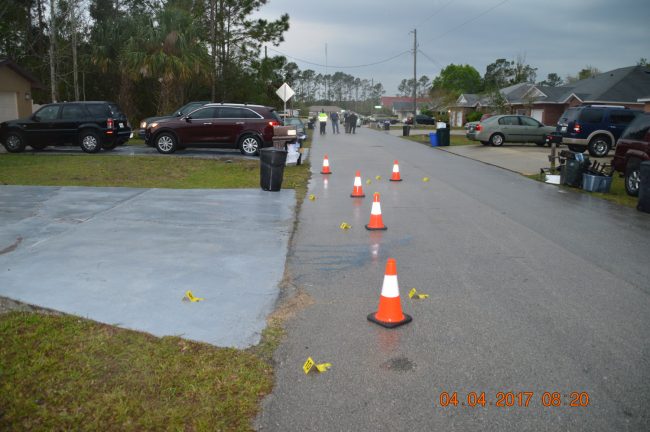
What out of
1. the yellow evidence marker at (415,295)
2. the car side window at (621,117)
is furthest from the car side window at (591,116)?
the yellow evidence marker at (415,295)

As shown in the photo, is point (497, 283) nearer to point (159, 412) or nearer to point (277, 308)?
point (277, 308)

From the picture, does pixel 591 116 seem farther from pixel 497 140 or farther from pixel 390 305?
pixel 390 305

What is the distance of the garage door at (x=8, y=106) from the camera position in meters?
28.3

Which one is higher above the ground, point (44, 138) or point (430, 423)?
point (44, 138)

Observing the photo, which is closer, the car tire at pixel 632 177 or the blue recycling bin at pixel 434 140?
the car tire at pixel 632 177

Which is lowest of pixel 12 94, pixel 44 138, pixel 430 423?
pixel 430 423

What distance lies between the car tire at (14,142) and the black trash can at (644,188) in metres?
18.5

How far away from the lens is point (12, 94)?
28.6 m

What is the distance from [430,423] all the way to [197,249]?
4.87m

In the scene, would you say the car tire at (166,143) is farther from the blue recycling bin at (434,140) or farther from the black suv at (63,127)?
the blue recycling bin at (434,140)

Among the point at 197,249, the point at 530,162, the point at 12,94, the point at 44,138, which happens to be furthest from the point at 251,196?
the point at 12,94

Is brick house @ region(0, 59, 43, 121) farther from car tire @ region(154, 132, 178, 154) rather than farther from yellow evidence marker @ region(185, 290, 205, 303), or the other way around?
yellow evidence marker @ region(185, 290, 205, 303)

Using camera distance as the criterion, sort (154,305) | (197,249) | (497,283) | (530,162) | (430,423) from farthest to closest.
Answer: (530,162) < (197,249) < (497,283) < (154,305) < (430,423)

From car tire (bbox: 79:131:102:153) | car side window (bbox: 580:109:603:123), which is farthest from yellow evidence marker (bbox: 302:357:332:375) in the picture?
car side window (bbox: 580:109:603:123)
